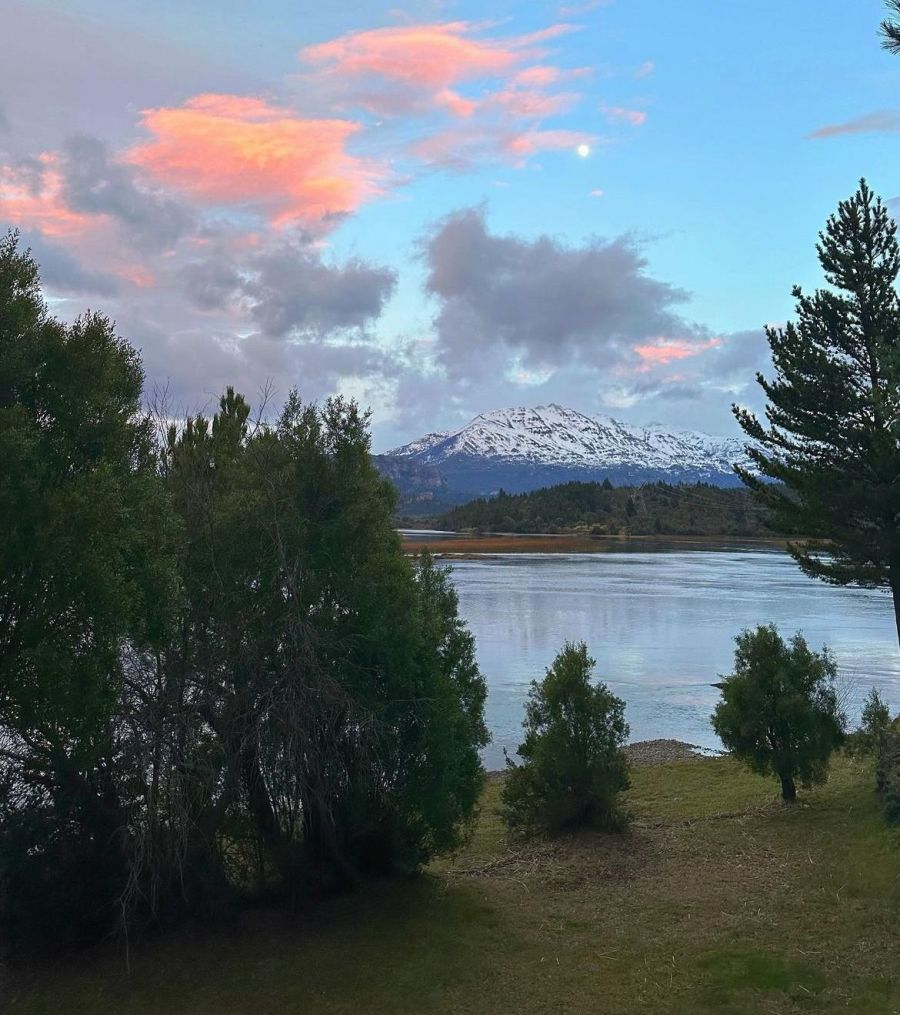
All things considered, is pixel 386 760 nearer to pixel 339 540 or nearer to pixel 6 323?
pixel 339 540

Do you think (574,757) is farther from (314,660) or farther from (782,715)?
(314,660)

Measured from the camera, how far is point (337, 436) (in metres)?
14.3

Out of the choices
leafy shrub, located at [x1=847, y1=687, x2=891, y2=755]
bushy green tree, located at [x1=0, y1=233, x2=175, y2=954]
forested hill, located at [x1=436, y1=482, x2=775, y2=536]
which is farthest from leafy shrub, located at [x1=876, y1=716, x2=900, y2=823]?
forested hill, located at [x1=436, y1=482, x2=775, y2=536]

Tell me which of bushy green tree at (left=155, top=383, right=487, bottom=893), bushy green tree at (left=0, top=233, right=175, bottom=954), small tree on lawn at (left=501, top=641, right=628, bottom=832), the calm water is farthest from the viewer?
the calm water

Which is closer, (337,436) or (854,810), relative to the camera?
(337,436)

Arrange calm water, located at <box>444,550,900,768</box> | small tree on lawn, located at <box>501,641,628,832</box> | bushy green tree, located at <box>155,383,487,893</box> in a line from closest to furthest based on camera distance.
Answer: bushy green tree, located at <box>155,383,487,893</box>
small tree on lawn, located at <box>501,641,628,832</box>
calm water, located at <box>444,550,900,768</box>

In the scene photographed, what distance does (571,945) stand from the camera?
458 inches

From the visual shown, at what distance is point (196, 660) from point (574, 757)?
847 centimetres

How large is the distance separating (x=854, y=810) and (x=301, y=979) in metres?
11.5

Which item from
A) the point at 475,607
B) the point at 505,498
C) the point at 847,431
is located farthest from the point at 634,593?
the point at 505,498

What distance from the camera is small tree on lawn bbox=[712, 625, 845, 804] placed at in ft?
60.5

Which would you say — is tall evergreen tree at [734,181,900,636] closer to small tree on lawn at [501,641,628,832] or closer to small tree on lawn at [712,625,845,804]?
small tree on lawn at [712,625,845,804]

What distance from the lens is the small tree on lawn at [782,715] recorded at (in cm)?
1844

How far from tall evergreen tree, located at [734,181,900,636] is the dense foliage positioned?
9.80 m
